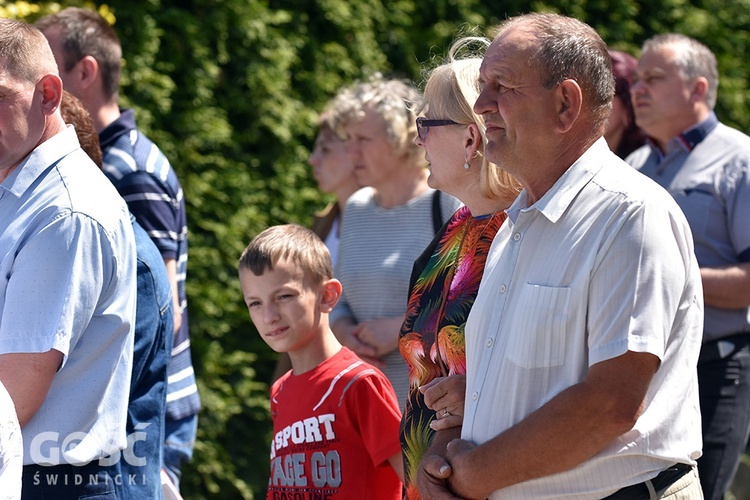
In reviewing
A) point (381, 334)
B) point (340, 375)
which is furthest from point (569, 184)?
point (381, 334)

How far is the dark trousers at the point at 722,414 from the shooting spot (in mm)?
3861

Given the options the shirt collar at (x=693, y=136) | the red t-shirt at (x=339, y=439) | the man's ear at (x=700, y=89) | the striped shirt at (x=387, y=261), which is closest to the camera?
the red t-shirt at (x=339, y=439)

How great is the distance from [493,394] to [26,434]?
1157 mm

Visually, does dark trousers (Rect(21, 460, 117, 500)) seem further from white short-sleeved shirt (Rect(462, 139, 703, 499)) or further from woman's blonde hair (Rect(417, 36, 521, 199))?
woman's blonde hair (Rect(417, 36, 521, 199))

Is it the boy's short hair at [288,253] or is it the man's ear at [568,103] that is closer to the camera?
the man's ear at [568,103]

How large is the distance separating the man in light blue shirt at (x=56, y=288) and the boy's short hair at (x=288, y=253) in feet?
1.88

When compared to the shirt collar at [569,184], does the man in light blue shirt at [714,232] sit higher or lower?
lower

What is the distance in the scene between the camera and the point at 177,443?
3.96 m

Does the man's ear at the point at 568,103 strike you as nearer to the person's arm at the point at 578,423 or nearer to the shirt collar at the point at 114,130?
the person's arm at the point at 578,423

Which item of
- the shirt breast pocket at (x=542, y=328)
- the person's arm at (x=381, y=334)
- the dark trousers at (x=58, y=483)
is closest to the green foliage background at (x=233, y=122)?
the person's arm at (x=381, y=334)

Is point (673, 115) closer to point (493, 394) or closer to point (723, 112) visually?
point (493, 394)

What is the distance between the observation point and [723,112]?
7.98 metres

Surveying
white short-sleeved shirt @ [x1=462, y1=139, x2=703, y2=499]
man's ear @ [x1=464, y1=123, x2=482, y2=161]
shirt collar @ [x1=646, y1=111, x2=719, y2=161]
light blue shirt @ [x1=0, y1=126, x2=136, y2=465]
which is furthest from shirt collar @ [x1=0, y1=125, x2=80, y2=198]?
shirt collar @ [x1=646, y1=111, x2=719, y2=161]

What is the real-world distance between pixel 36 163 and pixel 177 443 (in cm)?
164
